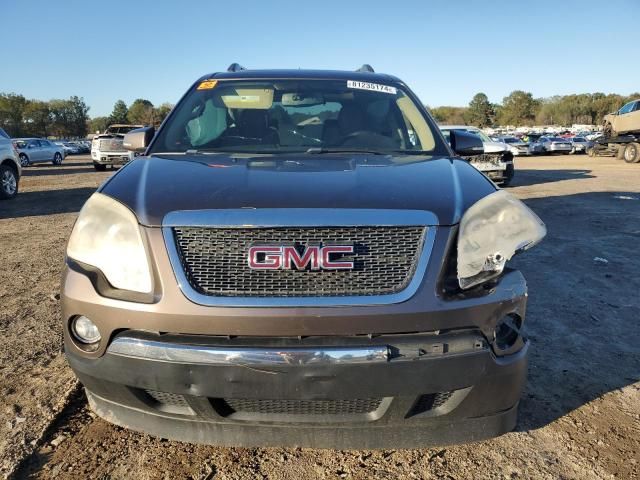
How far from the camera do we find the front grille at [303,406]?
6.34ft

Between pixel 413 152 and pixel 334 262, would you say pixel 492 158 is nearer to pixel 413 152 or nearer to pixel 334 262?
pixel 413 152

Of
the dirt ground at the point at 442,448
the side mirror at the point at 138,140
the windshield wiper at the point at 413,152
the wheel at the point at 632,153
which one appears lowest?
the wheel at the point at 632,153

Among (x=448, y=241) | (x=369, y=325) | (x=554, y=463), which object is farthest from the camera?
(x=554, y=463)

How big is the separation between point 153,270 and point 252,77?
213 centimetres

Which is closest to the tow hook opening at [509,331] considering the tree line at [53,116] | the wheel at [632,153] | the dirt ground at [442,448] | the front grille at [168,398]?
the dirt ground at [442,448]

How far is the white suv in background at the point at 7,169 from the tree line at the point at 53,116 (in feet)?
232

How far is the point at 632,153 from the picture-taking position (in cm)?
2602

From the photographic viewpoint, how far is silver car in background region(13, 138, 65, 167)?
28.4 m

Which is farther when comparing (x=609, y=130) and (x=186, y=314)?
(x=609, y=130)

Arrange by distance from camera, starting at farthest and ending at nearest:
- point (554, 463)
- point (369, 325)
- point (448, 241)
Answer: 1. point (554, 463)
2. point (448, 241)
3. point (369, 325)

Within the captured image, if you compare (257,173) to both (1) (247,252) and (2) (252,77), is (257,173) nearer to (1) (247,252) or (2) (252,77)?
(1) (247,252)

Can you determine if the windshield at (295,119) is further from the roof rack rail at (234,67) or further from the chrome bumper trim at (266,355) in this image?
the chrome bumper trim at (266,355)

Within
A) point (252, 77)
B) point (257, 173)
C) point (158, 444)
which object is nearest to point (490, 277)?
point (257, 173)

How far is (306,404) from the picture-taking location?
1.94 m
